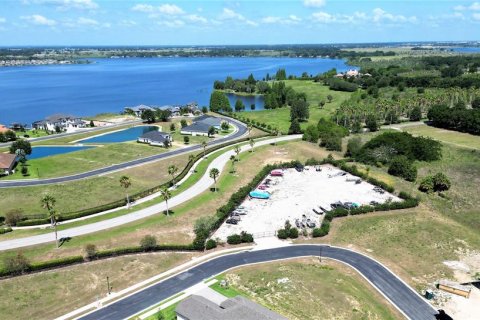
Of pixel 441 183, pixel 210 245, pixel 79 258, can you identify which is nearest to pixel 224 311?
pixel 210 245

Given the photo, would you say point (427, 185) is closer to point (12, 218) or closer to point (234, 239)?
point (234, 239)

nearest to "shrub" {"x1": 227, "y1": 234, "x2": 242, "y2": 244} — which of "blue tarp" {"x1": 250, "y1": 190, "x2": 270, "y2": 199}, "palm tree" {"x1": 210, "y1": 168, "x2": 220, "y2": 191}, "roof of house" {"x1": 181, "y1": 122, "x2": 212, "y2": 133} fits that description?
"blue tarp" {"x1": 250, "y1": 190, "x2": 270, "y2": 199}

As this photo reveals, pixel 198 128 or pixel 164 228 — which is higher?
pixel 198 128

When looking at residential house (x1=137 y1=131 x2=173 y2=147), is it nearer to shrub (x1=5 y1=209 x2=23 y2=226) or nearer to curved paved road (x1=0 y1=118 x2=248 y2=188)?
curved paved road (x1=0 y1=118 x2=248 y2=188)

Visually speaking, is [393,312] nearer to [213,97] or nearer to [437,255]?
[437,255]

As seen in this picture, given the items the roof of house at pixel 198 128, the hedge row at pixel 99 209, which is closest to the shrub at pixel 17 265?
the hedge row at pixel 99 209

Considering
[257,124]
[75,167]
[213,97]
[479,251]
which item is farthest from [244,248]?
[213,97]

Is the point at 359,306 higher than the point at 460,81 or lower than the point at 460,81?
lower
